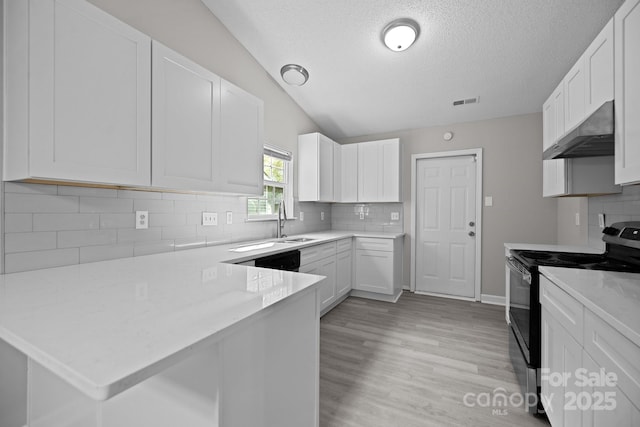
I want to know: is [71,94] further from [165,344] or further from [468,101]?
[468,101]

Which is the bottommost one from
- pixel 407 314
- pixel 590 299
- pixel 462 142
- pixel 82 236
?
pixel 407 314

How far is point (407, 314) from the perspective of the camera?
324 centimetres

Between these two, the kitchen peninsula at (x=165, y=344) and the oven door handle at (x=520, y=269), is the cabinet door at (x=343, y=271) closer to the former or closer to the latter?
the oven door handle at (x=520, y=269)

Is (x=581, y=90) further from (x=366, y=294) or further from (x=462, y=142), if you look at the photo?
(x=366, y=294)

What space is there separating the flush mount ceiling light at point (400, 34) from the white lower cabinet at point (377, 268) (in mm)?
2169

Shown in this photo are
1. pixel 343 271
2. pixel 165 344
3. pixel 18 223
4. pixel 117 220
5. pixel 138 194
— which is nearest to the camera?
pixel 165 344

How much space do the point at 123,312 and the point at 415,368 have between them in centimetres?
205

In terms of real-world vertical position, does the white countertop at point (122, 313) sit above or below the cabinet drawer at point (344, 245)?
above

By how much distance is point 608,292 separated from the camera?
1170 millimetres

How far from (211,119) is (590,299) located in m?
2.31

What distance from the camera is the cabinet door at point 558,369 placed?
1.21 m

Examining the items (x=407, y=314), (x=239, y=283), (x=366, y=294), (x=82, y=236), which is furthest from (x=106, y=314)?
(x=366, y=294)

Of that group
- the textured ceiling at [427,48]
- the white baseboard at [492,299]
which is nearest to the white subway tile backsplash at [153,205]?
the textured ceiling at [427,48]

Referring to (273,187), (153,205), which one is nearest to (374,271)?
(273,187)
